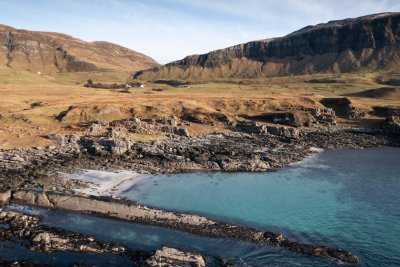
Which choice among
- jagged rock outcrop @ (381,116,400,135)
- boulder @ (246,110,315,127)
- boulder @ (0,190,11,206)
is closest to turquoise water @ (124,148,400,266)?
boulder @ (0,190,11,206)

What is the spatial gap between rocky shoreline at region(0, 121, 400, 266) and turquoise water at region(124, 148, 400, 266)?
2.53 meters

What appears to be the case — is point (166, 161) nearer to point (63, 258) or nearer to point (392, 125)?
point (63, 258)

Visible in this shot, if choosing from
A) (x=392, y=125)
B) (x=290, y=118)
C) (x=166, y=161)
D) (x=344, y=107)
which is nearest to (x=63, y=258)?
(x=166, y=161)

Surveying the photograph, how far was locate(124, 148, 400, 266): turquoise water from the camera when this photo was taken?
115ft

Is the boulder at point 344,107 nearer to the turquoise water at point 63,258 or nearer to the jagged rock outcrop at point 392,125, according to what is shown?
the jagged rock outcrop at point 392,125

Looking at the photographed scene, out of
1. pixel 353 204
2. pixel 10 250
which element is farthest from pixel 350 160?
pixel 10 250

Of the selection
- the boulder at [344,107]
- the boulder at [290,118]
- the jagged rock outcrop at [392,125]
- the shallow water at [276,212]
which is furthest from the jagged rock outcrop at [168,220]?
the boulder at [344,107]

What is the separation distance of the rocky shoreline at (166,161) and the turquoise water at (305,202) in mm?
2530

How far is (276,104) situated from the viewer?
10894 cm

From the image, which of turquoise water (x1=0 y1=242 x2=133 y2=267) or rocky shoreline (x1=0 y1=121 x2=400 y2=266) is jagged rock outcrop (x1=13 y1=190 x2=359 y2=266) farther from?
turquoise water (x1=0 y1=242 x2=133 y2=267)

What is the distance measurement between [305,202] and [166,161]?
22762mm

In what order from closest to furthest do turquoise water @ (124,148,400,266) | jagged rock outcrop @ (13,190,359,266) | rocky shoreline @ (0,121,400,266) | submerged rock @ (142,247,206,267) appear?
submerged rock @ (142,247,206,267) → jagged rock outcrop @ (13,190,359,266) → turquoise water @ (124,148,400,266) → rocky shoreline @ (0,121,400,266)

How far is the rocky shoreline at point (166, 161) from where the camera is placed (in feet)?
123

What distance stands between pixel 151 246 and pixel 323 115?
3255 inches
